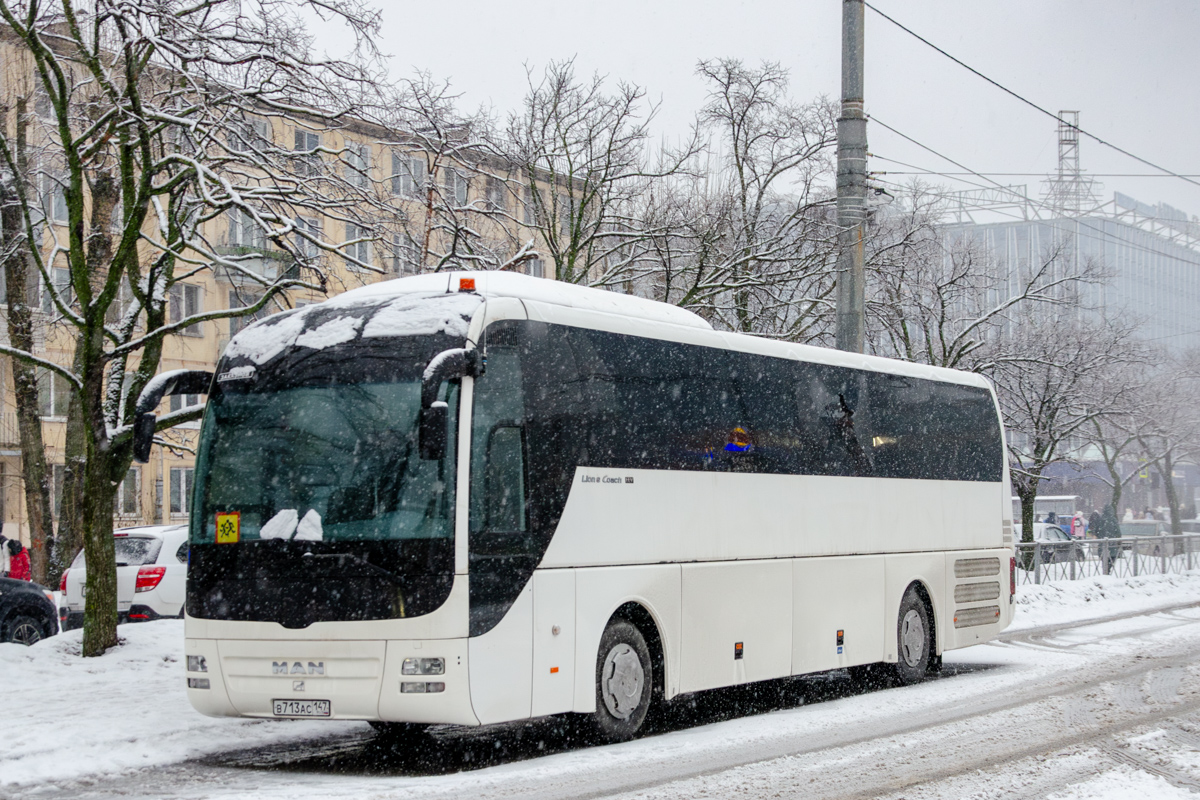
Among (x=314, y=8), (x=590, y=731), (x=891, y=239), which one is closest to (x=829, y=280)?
(x=891, y=239)

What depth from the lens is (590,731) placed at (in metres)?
10.8

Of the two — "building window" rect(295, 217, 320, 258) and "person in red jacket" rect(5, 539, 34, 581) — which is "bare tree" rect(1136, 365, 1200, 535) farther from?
"building window" rect(295, 217, 320, 258)

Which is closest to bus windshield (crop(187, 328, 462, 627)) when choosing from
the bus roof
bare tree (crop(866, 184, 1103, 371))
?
the bus roof

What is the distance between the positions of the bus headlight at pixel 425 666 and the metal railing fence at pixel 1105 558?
69.2ft

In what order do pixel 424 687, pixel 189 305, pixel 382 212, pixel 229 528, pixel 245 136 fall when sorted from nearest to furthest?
pixel 424 687 < pixel 229 528 < pixel 245 136 < pixel 382 212 < pixel 189 305

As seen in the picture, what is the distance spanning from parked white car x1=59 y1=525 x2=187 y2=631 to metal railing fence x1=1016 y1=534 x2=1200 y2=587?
54.1 feet

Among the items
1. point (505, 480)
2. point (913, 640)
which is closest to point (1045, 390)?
point (913, 640)

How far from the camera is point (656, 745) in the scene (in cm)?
1069

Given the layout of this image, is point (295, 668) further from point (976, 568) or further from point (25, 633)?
point (25, 633)

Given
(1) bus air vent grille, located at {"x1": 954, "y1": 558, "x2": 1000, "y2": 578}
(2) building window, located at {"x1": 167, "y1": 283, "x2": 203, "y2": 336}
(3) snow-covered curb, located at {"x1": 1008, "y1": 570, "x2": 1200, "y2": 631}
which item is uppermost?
(2) building window, located at {"x1": 167, "y1": 283, "x2": 203, "y2": 336}

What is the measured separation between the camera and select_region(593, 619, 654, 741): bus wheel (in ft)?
35.1

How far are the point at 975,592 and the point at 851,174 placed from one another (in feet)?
18.8

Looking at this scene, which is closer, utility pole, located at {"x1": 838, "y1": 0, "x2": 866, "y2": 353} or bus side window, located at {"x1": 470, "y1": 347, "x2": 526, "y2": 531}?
bus side window, located at {"x1": 470, "y1": 347, "x2": 526, "y2": 531}

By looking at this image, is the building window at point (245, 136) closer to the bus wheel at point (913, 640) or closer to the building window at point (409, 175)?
the building window at point (409, 175)
